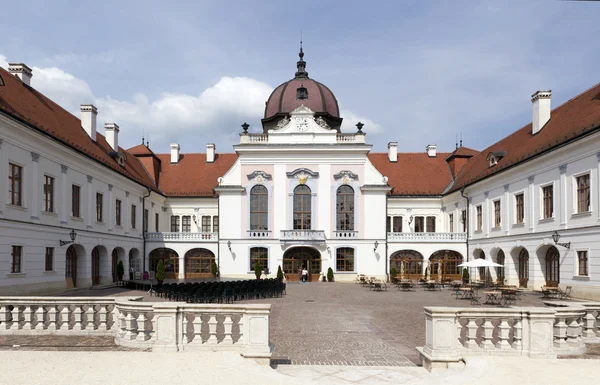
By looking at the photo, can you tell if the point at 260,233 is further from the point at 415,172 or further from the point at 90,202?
the point at 415,172

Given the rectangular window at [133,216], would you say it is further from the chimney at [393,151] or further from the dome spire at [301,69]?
the chimney at [393,151]

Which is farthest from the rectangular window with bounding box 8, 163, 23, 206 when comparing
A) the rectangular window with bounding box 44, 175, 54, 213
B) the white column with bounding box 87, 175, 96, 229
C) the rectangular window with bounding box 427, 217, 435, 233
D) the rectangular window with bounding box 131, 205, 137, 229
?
the rectangular window with bounding box 427, 217, 435, 233

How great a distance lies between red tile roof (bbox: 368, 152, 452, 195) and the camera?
134 feet

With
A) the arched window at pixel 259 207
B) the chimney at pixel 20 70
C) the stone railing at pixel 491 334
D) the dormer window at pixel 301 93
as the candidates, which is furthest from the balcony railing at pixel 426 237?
the stone railing at pixel 491 334

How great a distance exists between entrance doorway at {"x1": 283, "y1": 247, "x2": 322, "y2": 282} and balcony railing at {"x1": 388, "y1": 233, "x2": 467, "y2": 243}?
5.57 m

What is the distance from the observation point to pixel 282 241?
36125mm

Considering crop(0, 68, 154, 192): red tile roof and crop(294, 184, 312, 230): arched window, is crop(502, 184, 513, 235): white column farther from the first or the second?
crop(0, 68, 154, 192): red tile roof

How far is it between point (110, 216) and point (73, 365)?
2360 cm

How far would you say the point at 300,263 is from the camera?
3697 centimetres

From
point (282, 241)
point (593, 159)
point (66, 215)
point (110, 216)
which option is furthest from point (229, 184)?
point (593, 159)

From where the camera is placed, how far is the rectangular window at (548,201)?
80.6 feet

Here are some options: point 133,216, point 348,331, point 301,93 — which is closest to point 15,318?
point 348,331

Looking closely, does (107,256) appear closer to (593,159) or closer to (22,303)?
(22,303)

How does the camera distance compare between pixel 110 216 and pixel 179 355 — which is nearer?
pixel 179 355
